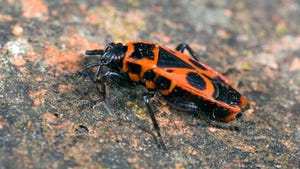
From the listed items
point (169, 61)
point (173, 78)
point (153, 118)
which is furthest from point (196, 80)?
point (153, 118)

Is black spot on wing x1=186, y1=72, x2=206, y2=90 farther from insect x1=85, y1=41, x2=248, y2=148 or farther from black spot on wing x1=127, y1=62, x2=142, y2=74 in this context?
black spot on wing x1=127, y1=62, x2=142, y2=74

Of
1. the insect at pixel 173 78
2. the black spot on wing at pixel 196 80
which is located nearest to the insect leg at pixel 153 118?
the insect at pixel 173 78

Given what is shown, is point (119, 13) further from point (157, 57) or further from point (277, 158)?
point (277, 158)

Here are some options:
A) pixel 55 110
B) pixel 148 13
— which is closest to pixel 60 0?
pixel 148 13

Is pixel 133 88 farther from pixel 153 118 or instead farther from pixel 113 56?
pixel 153 118

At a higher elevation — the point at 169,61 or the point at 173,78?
the point at 169,61

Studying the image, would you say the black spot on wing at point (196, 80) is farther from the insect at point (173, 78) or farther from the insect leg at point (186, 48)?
the insect leg at point (186, 48)
